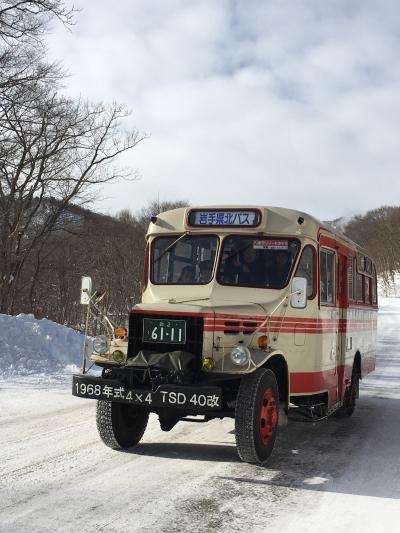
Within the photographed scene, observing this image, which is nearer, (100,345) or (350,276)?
(100,345)

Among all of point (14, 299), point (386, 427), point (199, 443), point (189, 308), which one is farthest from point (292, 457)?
point (14, 299)

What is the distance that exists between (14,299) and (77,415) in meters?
19.8

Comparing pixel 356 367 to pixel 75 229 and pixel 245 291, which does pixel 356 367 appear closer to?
pixel 245 291

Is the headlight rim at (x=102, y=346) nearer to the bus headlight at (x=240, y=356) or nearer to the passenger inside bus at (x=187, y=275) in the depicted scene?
the passenger inside bus at (x=187, y=275)

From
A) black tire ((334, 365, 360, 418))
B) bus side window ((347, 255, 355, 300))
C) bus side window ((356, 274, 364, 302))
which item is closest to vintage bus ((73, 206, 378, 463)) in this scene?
bus side window ((347, 255, 355, 300))

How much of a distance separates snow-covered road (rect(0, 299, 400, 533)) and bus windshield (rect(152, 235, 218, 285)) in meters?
1.99

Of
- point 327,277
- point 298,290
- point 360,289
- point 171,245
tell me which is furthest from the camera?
point 360,289

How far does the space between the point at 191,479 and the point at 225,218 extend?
312cm

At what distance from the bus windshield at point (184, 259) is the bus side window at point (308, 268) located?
1.04 metres

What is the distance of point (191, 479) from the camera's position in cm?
574

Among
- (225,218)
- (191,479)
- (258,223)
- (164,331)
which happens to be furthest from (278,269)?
(191,479)

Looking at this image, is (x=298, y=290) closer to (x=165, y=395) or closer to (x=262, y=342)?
(x=262, y=342)

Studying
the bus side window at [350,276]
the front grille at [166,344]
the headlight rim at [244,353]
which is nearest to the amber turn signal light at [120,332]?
the front grille at [166,344]

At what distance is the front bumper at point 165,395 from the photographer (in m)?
5.85
